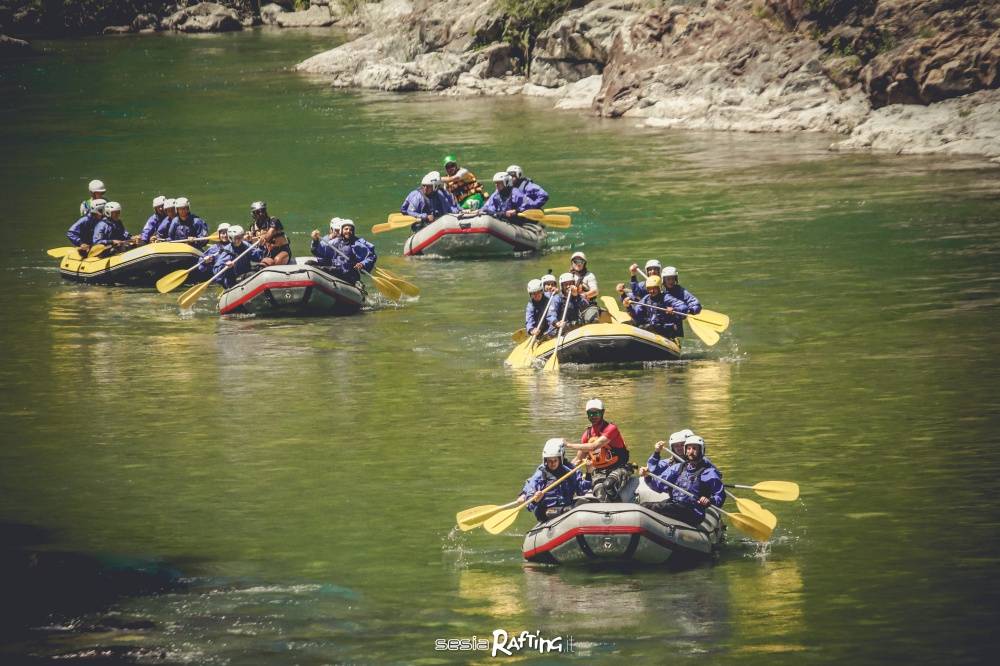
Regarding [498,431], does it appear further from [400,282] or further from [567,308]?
[400,282]

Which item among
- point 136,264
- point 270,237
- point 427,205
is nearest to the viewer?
point 270,237

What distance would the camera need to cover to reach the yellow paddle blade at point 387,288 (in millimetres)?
29609

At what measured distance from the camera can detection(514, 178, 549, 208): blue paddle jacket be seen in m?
34.0

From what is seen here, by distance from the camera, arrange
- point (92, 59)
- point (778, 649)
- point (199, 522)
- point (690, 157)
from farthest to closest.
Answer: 1. point (92, 59)
2. point (690, 157)
3. point (199, 522)
4. point (778, 649)

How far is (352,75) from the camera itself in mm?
64625

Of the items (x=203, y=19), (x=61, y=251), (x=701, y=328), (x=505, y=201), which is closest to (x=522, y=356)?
(x=701, y=328)

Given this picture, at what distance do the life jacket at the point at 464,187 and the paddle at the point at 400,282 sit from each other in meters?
4.94

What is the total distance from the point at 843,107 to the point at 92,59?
146ft

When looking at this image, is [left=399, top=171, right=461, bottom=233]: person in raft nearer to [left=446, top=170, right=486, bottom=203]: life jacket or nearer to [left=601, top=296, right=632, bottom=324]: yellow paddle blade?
[left=446, top=170, right=486, bottom=203]: life jacket

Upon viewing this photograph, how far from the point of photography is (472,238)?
33594mm

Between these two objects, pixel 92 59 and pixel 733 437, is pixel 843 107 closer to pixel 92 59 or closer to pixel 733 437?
pixel 733 437

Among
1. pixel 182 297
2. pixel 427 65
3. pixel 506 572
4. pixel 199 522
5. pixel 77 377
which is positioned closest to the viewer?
pixel 506 572

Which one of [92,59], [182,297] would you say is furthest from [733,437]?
[92,59]

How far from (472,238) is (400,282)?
12.6 feet
